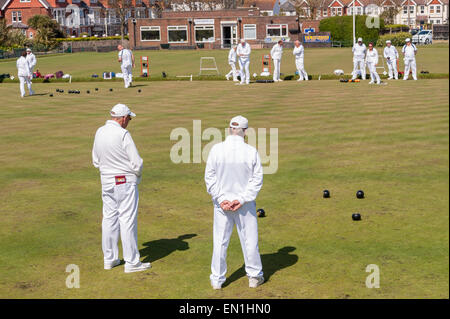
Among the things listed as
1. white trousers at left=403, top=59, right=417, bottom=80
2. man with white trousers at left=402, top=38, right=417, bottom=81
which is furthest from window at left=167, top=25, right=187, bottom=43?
man with white trousers at left=402, top=38, right=417, bottom=81

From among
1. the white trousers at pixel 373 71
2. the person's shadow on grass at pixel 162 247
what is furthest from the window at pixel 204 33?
the person's shadow on grass at pixel 162 247

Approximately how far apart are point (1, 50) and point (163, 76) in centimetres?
3787

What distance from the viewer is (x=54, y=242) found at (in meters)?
10.4

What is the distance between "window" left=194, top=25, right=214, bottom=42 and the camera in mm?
91125

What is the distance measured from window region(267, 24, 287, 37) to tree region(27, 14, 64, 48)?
3074cm

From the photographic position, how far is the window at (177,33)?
90.9 metres

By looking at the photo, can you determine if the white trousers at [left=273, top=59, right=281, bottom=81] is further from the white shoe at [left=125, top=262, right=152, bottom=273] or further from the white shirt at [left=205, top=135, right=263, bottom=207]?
the white shirt at [left=205, top=135, right=263, bottom=207]

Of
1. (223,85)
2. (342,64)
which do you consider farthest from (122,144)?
(342,64)

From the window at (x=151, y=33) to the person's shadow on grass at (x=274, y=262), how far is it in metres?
84.0

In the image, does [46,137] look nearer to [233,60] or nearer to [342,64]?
[233,60]

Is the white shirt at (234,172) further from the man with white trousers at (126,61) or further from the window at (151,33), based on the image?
the window at (151,33)

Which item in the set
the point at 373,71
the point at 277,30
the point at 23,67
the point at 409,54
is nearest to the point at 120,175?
the point at 23,67
